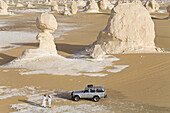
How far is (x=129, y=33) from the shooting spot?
65.9 feet

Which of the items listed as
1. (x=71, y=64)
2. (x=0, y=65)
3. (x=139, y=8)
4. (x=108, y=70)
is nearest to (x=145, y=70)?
(x=108, y=70)

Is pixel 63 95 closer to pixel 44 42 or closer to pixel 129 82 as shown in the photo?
pixel 129 82

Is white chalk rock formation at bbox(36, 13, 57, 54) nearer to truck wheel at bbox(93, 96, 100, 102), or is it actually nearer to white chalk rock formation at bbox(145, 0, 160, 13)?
truck wheel at bbox(93, 96, 100, 102)

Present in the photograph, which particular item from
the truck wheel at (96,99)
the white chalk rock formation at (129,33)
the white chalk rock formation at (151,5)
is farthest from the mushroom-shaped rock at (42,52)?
the white chalk rock formation at (151,5)

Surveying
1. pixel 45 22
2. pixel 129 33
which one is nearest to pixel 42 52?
pixel 45 22

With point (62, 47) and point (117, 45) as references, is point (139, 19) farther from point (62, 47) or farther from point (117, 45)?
point (62, 47)

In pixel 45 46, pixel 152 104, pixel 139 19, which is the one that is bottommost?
pixel 152 104

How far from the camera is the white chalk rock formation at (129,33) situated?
2006 centimetres

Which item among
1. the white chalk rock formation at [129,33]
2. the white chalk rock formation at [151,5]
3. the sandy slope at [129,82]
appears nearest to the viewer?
the sandy slope at [129,82]

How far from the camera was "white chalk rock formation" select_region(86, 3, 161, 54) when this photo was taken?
2006 cm

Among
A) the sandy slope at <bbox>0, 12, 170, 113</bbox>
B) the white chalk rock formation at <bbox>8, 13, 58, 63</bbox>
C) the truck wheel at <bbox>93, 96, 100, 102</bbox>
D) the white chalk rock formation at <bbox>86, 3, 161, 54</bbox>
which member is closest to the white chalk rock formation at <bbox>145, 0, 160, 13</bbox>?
the white chalk rock formation at <bbox>86, 3, 161, 54</bbox>

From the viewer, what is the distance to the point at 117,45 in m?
20.3

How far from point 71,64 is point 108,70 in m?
2.31

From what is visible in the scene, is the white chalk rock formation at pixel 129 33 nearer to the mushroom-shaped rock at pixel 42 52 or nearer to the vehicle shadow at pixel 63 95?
the mushroom-shaped rock at pixel 42 52
